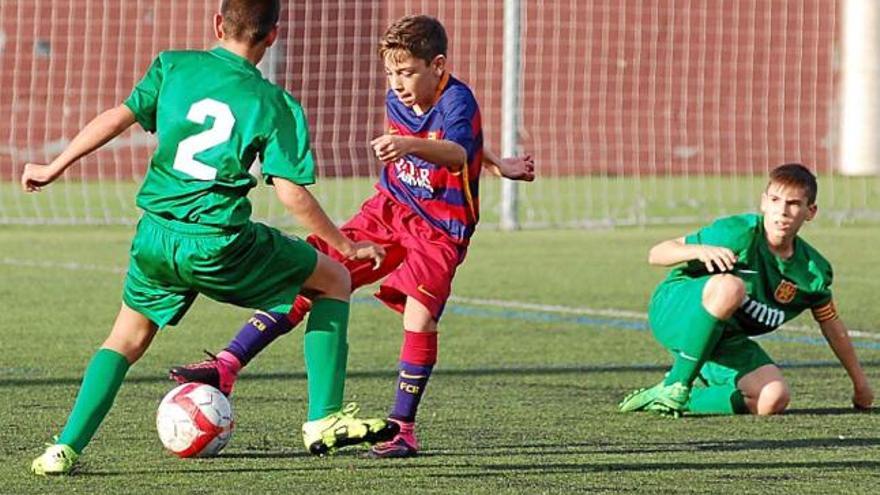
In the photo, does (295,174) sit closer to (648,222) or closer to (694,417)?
→ (694,417)

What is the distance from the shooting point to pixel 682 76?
89.7 ft

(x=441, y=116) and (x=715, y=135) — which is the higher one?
(x=441, y=116)

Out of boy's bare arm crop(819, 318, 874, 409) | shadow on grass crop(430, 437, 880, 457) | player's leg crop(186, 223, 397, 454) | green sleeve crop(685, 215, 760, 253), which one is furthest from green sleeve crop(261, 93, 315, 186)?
boy's bare arm crop(819, 318, 874, 409)

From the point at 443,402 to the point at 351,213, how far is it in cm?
1096

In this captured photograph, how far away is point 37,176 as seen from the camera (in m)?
5.29

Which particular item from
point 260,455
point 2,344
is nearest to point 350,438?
point 260,455

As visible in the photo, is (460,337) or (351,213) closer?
(460,337)

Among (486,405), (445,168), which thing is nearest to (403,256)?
(445,168)

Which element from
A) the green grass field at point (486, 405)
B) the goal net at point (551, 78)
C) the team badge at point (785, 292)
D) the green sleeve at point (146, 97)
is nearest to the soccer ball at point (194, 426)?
the green grass field at point (486, 405)

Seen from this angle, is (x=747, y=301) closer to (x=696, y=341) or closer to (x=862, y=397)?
(x=696, y=341)

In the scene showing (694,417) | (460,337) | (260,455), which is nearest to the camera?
(260,455)

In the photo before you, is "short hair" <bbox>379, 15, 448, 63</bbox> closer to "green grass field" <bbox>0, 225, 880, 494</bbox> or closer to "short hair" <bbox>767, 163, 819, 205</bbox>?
"green grass field" <bbox>0, 225, 880, 494</bbox>

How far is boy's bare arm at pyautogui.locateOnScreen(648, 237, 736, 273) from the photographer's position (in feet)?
20.6

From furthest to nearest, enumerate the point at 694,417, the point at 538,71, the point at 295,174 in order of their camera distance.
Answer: the point at 538,71 → the point at 694,417 → the point at 295,174
